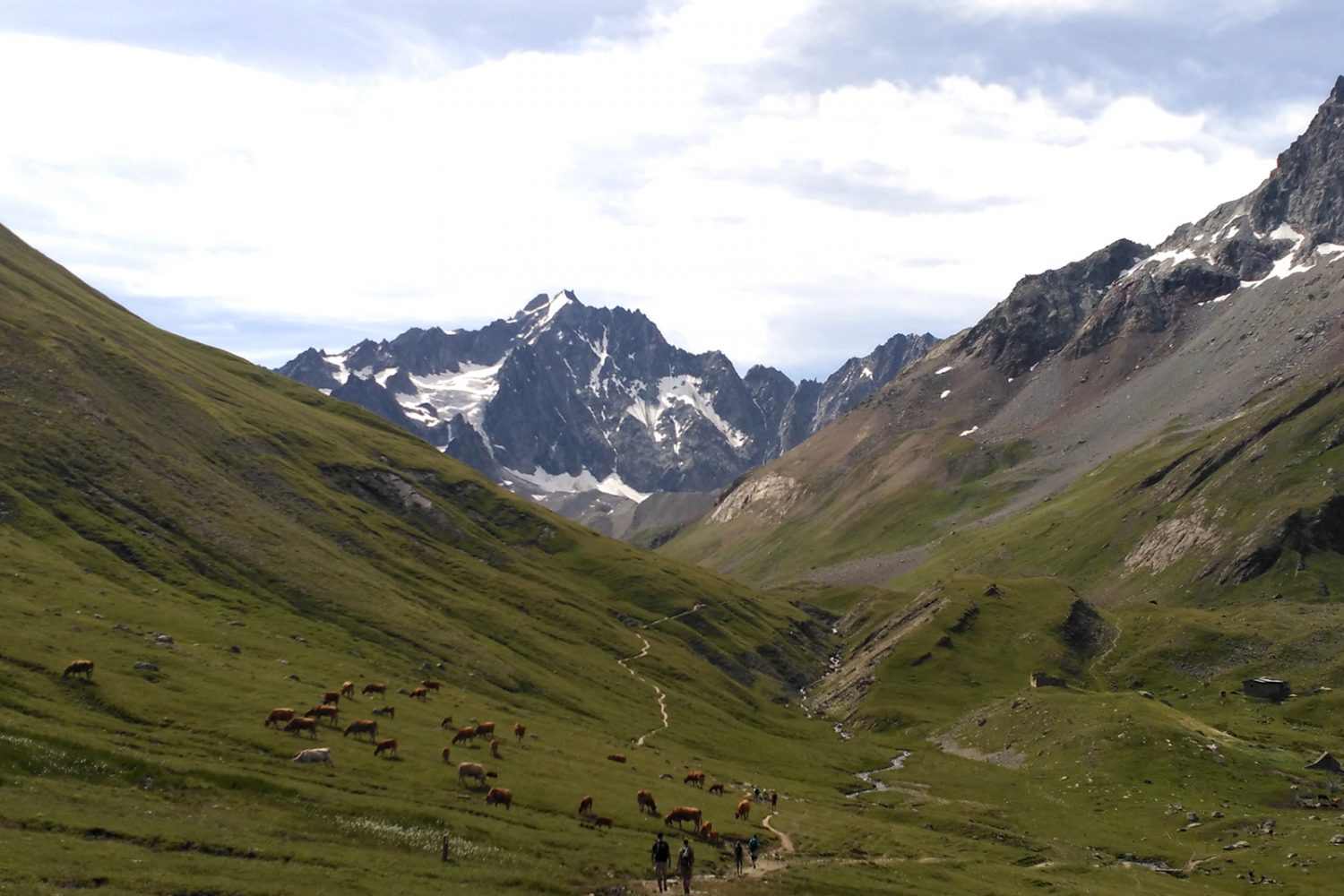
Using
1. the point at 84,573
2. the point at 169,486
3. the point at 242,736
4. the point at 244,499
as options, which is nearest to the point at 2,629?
the point at 242,736

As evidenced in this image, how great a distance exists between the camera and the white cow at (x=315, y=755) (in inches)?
2598

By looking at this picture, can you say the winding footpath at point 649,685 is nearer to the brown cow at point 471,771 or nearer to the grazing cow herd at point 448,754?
the grazing cow herd at point 448,754

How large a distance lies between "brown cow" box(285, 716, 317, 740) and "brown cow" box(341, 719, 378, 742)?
289cm

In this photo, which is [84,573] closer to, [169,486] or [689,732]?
[169,486]

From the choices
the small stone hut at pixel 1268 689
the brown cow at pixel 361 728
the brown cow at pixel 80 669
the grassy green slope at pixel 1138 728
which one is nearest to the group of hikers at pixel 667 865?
the brown cow at pixel 361 728

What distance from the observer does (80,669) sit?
2835 inches

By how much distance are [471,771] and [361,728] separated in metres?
10.5

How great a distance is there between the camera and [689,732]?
131m

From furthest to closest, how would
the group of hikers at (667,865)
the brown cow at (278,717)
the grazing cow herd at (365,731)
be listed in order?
1. the brown cow at (278,717)
2. the grazing cow herd at (365,731)
3. the group of hikers at (667,865)

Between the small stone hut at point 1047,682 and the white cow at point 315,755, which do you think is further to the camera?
the small stone hut at point 1047,682

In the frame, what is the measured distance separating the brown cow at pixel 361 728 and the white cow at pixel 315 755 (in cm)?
738

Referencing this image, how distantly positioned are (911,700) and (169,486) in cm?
11566

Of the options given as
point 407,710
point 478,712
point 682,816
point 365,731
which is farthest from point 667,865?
point 478,712

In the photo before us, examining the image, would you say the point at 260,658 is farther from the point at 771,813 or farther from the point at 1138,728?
the point at 1138,728
